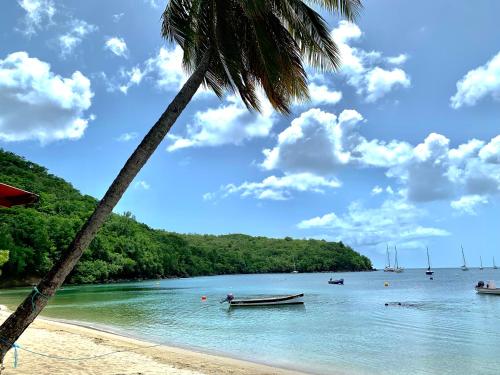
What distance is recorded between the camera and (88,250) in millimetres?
92438

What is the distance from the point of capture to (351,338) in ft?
70.5

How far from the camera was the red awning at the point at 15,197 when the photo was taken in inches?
253

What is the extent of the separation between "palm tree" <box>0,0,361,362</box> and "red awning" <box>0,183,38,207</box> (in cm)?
170

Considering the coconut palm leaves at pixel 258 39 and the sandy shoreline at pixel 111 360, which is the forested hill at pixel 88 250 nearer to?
the sandy shoreline at pixel 111 360

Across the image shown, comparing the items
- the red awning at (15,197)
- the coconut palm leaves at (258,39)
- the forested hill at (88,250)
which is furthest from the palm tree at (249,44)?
the forested hill at (88,250)

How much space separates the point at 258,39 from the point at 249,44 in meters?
0.53

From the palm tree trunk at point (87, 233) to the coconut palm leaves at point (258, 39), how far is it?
1.45 metres

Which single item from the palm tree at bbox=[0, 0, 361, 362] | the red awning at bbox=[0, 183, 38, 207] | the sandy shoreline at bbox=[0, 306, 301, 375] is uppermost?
the palm tree at bbox=[0, 0, 361, 362]

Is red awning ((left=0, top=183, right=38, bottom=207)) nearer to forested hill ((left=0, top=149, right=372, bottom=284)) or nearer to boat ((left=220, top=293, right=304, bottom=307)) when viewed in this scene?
boat ((left=220, top=293, right=304, bottom=307))

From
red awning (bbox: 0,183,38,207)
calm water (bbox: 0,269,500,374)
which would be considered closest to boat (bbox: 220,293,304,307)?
calm water (bbox: 0,269,500,374)

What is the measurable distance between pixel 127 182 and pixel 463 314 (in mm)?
31927

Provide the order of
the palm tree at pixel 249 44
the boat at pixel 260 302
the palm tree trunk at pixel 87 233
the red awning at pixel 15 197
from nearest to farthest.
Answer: the red awning at pixel 15 197, the palm tree trunk at pixel 87 233, the palm tree at pixel 249 44, the boat at pixel 260 302

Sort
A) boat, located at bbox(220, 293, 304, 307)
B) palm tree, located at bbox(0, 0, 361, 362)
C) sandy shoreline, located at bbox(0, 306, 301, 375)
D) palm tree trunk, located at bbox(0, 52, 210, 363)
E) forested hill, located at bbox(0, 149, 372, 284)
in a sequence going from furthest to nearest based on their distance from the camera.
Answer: forested hill, located at bbox(0, 149, 372, 284) < boat, located at bbox(220, 293, 304, 307) < sandy shoreline, located at bbox(0, 306, 301, 375) < palm tree, located at bbox(0, 0, 361, 362) < palm tree trunk, located at bbox(0, 52, 210, 363)

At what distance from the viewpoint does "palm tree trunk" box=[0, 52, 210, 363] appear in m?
6.62
